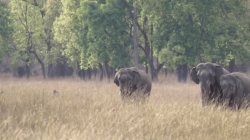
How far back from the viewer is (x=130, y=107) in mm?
10281

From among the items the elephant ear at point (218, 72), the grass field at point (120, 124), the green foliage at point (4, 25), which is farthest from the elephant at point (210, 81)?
the green foliage at point (4, 25)

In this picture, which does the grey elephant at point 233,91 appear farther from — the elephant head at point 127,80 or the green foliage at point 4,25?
the green foliage at point 4,25

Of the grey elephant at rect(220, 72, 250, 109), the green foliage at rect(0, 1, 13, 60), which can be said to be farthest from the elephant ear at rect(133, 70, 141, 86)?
the green foliage at rect(0, 1, 13, 60)

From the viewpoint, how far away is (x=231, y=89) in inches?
460

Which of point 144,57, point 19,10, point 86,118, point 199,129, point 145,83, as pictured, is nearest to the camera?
point 199,129

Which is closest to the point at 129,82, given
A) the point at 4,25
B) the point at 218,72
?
the point at 218,72

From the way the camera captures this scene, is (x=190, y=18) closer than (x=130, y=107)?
No

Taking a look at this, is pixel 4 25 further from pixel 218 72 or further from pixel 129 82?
pixel 218 72

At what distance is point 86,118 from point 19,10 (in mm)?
38761

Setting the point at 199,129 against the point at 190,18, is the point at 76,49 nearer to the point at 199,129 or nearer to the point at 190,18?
the point at 190,18

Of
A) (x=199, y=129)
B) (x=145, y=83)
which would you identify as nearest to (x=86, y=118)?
(x=199, y=129)

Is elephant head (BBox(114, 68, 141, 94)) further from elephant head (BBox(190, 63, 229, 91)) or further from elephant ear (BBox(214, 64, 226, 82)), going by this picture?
elephant ear (BBox(214, 64, 226, 82))

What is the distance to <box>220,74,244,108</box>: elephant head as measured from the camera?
1162 centimetres

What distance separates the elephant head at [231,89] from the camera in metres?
11.6
